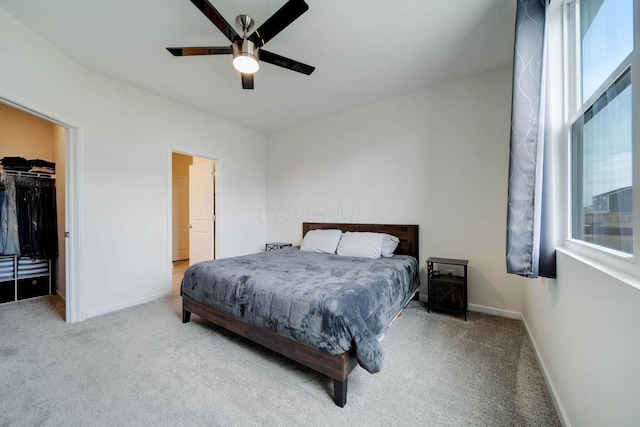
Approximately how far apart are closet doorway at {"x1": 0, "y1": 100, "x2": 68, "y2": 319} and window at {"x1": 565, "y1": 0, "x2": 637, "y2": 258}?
4908mm

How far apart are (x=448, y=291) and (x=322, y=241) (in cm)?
165

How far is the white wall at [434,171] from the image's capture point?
2.67 meters

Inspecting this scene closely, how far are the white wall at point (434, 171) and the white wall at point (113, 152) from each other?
2001 mm

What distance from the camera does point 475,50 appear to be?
2.35 meters

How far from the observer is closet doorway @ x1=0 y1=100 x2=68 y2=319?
317 centimetres

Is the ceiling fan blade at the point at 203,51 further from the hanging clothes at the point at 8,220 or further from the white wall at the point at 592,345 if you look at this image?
the hanging clothes at the point at 8,220

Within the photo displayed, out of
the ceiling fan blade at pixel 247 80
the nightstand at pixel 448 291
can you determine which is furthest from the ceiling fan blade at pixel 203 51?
the nightstand at pixel 448 291

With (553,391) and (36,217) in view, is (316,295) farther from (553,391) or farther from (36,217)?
(36,217)

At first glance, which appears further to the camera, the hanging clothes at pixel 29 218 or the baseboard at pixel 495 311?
the hanging clothes at pixel 29 218

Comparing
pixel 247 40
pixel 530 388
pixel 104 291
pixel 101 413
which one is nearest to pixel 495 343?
pixel 530 388

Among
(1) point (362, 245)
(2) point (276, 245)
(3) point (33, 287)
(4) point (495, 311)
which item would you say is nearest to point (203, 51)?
(1) point (362, 245)

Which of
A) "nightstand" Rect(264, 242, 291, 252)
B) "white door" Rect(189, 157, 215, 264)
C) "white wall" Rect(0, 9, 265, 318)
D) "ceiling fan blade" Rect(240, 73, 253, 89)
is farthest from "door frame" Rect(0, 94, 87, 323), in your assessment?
"nightstand" Rect(264, 242, 291, 252)

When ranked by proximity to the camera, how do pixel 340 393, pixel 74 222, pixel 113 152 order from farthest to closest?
pixel 113 152
pixel 74 222
pixel 340 393

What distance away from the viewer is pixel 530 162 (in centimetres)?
151
